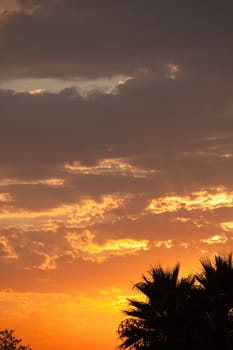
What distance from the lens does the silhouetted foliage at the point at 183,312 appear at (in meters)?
27.1

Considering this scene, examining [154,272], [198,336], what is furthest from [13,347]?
[198,336]

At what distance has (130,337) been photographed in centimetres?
2855

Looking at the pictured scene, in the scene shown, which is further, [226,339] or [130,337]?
[130,337]

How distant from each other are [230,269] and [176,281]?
2451 millimetres

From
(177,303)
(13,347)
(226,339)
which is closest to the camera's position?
(226,339)

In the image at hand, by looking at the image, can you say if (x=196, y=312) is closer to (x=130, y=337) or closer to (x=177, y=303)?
(x=177, y=303)

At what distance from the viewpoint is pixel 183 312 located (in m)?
28.2

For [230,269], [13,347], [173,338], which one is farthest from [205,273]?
[13,347]

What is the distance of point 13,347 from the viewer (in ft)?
148

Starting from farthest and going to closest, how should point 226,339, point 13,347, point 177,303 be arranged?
1. point 13,347
2. point 177,303
3. point 226,339

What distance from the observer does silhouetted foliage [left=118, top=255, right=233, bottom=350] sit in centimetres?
2709

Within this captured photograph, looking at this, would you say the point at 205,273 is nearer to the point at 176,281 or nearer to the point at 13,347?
the point at 176,281

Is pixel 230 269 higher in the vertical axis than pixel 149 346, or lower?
higher

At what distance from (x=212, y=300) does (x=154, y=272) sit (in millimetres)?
3034
